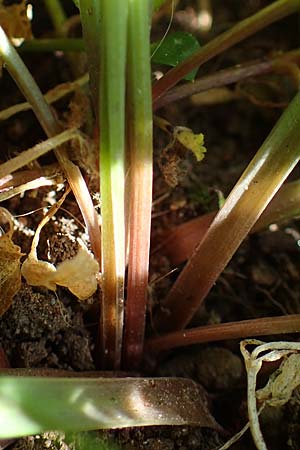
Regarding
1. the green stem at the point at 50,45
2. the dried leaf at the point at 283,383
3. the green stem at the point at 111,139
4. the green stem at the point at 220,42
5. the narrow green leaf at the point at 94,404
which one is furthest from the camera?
the green stem at the point at 50,45

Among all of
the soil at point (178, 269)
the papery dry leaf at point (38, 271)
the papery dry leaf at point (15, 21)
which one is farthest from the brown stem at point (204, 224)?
the papery dry leaf at point (15, 21)

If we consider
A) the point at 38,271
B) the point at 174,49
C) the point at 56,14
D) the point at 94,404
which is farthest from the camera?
the point at 56,14

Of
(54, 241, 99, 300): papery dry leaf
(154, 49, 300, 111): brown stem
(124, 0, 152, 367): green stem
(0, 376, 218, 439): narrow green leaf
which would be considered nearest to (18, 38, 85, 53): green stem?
(154, 49, 300, 111): brown stem

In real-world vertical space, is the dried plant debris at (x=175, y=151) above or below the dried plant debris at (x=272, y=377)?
above

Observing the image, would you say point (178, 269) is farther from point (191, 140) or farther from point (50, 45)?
point (50, 45)

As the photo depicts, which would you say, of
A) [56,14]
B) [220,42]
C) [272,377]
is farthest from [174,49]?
[272,377]

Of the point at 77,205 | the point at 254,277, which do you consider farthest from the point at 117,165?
the point at 254,277

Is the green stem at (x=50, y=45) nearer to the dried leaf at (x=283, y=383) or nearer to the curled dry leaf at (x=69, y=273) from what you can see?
the curled dry leaf at (x=69, y=273)
